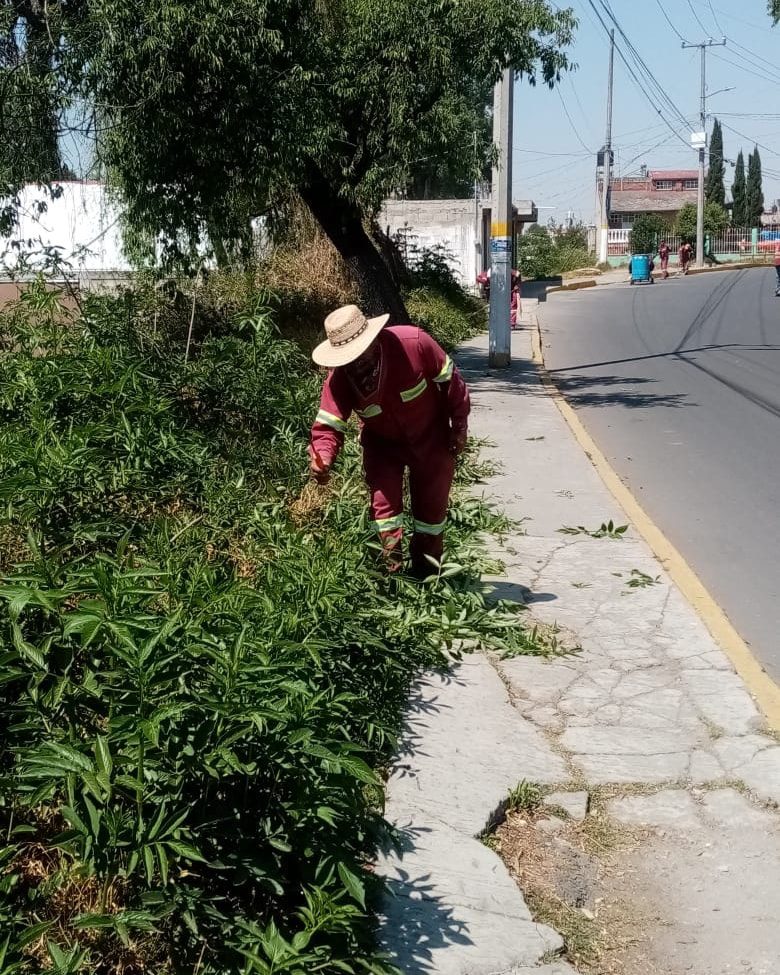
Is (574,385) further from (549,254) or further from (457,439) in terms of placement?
(549,254)

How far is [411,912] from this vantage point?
324 centimetres

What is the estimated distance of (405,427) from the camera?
5.36 m

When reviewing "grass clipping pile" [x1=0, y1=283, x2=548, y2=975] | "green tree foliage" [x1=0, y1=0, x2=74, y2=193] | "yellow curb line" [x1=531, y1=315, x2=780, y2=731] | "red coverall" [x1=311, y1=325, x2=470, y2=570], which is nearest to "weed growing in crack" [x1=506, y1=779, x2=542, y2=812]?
"grass clipping pile" [x1=0, y1=283, x2=548, y2=975]

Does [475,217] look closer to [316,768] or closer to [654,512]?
[654,512]

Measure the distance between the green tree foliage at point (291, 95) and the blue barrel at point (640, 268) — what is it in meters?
31.0

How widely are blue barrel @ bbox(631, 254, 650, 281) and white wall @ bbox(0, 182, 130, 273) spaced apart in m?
26.0

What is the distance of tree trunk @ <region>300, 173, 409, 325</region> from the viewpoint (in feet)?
46.6

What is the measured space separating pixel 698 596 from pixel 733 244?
65.6 meters

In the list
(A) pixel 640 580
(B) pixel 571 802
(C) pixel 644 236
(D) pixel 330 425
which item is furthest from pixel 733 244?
(B) pixel 571 802

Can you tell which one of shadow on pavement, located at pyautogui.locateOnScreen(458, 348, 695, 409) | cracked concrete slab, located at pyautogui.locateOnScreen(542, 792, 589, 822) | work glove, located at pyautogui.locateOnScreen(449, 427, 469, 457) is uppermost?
work glove, located at pyautogui.locateOnScreen(449, 427, 469, 457)

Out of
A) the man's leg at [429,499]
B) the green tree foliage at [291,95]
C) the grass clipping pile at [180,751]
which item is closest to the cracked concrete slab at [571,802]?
the grass clipping pile at [180,751]

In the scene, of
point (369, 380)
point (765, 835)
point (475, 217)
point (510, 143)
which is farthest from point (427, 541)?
point (475, 217)

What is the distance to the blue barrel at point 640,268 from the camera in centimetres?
4459

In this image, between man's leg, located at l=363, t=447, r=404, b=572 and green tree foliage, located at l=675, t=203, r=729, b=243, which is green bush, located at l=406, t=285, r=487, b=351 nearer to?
man's leg, located at l=363, t=447, r=404, b=572
